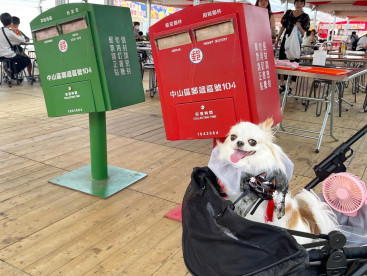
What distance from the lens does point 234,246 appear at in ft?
2.45

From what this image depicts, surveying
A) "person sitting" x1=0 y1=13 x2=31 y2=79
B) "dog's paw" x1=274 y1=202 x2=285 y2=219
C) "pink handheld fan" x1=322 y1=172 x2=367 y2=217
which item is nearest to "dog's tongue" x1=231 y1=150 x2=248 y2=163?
"dog's paw" x1=274 y1=202 x2=285 y2=219

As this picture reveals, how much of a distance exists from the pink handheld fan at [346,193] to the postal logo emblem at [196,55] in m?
0.79

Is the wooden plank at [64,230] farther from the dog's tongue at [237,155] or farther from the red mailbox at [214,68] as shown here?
the dog's tongue at [237,155]

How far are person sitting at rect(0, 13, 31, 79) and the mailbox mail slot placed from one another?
4.93m

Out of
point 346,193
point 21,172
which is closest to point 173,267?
point 346,193

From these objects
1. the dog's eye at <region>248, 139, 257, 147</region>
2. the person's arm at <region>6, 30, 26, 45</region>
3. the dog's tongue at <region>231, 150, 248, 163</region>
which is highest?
the person's arm at <region>6, 30, 26, 45</region>

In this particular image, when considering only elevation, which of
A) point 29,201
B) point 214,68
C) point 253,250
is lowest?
point 29,201

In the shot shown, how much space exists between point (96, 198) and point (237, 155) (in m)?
A: 1.37

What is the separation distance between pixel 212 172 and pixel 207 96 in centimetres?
58

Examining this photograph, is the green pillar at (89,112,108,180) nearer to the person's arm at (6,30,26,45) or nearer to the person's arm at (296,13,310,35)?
the person's arm at (296,13,310,35)

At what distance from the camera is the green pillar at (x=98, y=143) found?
89.7 inches

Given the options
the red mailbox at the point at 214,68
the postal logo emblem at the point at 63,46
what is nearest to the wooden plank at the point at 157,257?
the red mailbox at the point at 214,68

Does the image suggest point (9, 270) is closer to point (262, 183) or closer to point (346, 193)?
point (262, 183)

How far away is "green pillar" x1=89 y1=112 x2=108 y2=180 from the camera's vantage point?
2277mm
